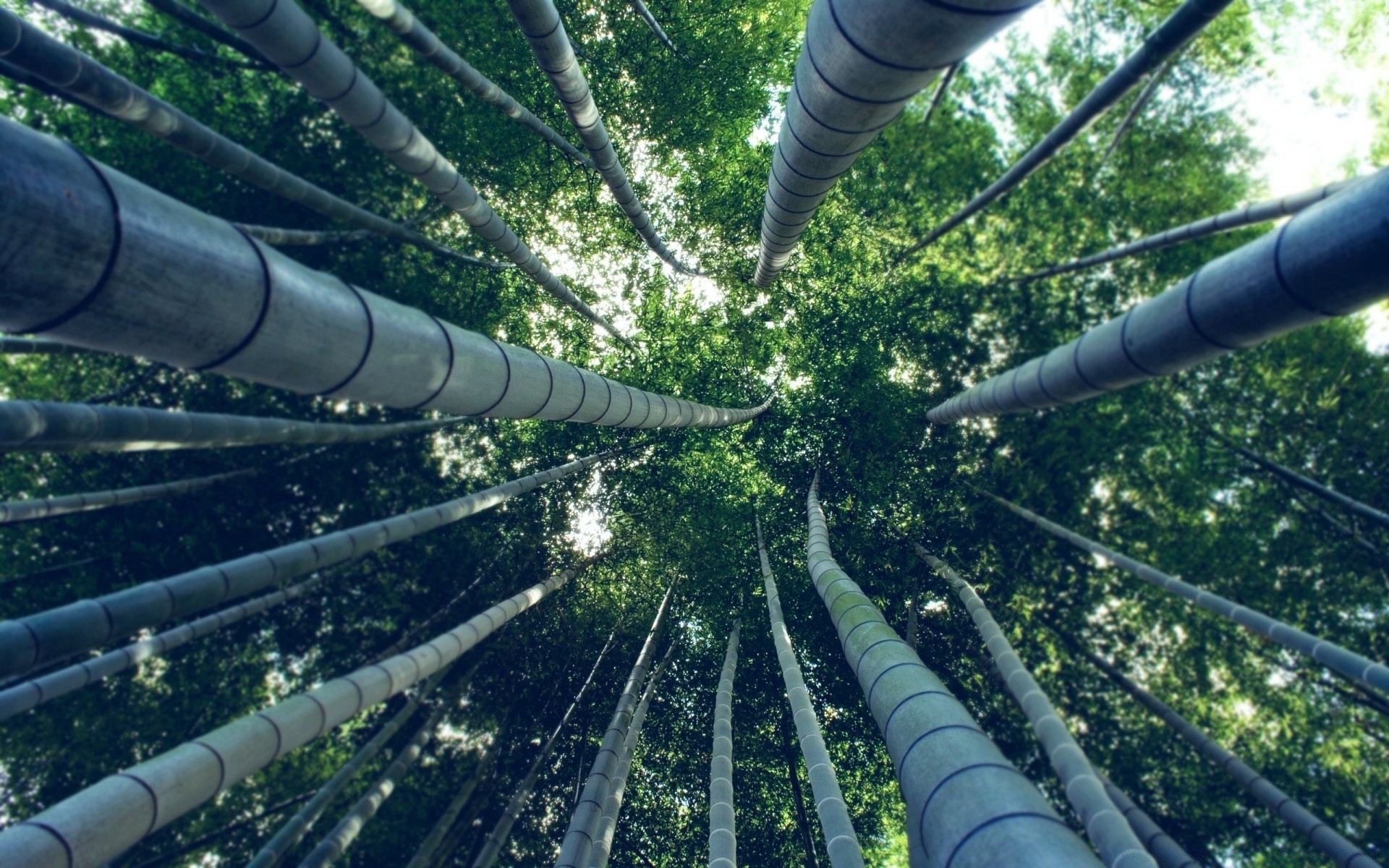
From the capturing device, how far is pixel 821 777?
5.00 m

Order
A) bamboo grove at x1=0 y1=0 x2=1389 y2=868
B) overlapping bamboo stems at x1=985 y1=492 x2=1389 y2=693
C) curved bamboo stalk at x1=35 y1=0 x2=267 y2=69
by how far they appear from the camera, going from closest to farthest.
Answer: overlapping bamboo stems at x1=985 y1=492 x2=1389 y2=693, curved bamboo stalk at x1=35 y1=0 x2=267 y2=69, bamboo grove at x1=0 y1=0 x2=1389 y2=868

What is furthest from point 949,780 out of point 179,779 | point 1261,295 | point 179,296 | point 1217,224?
point 1217,224

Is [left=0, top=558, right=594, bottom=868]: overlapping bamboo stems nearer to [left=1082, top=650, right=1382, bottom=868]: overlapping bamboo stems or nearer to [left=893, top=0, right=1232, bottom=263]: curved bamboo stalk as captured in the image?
[left=893, top=0, right=1232, bottom=263]: curved bamboo stalk

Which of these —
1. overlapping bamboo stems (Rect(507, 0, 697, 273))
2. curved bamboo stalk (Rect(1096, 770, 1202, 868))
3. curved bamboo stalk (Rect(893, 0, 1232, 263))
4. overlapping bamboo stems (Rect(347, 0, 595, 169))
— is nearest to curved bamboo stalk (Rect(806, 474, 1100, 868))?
curved bamboo stalk (Rect(1096, 770, 1202, 868))

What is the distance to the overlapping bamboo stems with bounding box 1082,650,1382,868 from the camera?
6.84m

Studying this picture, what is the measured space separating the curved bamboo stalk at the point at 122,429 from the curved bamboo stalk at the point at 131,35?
481cm

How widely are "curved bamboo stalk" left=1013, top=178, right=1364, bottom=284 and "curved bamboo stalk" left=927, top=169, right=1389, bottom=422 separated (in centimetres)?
637

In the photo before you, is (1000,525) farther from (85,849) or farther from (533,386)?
(85,849)

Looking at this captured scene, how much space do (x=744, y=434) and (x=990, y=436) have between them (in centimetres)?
523

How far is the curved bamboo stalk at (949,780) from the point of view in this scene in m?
2.43

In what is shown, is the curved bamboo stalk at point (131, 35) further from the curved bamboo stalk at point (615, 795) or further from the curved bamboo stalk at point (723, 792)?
the curved bamboo stalk at point (723, 792)

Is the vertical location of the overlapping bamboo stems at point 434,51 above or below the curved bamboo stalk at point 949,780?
above

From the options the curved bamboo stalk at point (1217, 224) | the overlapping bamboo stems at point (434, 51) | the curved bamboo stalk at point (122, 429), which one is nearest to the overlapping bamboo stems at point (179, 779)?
the curved bamboo stalk at point (122, 429)

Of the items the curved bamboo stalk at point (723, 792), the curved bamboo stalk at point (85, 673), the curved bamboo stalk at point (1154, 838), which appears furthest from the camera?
the curved bamboo stalk at point (1154, 838)
